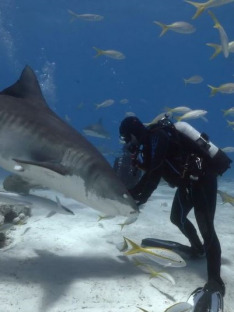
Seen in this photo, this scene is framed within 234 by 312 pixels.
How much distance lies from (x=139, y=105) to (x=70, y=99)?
1416 inches

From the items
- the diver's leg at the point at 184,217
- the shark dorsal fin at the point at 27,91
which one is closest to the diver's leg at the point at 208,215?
the diver's leg at the point at 184,217

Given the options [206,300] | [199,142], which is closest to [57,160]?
[199,142]

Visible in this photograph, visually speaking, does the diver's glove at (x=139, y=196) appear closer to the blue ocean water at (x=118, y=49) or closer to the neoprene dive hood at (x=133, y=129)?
the neoprene dive hood at (x=133, y=129)

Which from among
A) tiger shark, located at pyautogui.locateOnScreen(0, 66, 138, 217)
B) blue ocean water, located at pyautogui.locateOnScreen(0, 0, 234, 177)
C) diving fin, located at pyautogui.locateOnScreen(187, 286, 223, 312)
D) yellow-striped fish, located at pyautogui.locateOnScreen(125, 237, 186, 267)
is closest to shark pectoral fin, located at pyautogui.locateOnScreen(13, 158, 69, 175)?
tiger shark, located at pyautogui.locateOnScreen(0, 66, 138, 217)

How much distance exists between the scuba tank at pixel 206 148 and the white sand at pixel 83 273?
1523mm

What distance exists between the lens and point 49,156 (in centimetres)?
367

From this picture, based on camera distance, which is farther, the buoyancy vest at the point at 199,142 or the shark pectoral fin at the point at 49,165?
the buoyancy vest at the point at 199,142

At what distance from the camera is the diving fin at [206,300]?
11.4 feet

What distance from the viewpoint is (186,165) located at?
13.8 ft

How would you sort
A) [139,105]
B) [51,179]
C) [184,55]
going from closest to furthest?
[51,179], [184,55], [139,105]

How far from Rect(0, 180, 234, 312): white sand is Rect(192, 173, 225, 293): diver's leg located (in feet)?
1.33

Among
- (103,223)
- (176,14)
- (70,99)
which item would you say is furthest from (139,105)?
(103,223)

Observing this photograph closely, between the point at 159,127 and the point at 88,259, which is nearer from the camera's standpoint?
the point at 159,127

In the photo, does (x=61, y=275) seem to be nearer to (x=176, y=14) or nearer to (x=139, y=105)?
(x=176, y=14)
